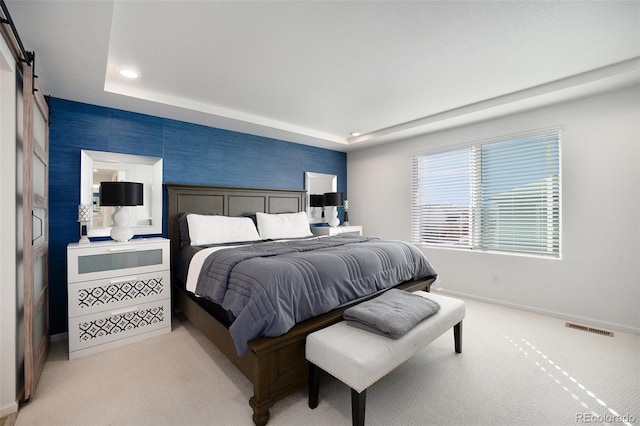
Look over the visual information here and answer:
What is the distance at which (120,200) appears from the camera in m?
2.75

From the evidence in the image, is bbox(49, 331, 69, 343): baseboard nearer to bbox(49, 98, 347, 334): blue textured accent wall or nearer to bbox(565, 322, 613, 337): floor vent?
bbox(49, 98, 347, 334): blue textured accent wall

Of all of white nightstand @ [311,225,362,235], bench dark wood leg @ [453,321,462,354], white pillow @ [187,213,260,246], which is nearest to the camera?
bench dark wood leg @ [453,321,462,354]

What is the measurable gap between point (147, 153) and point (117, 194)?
0.82 meters

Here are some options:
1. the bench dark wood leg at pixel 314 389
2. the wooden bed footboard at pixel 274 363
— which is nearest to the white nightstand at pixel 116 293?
the wooden bed footboard at pixel 274 363

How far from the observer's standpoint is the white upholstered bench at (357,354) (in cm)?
151

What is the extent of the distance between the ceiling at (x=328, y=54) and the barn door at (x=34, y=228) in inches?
15.7

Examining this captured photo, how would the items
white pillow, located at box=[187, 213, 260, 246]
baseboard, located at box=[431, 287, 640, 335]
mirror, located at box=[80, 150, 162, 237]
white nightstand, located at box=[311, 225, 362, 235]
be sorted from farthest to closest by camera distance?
white nightstand, located at box=[311, 225, 362, 235], white pillow, located at box=[187, 213, 260, 246], mirror, located at box=[80, 150, 162, 237], baseboard, located at box=[431, 287, 640, 335]

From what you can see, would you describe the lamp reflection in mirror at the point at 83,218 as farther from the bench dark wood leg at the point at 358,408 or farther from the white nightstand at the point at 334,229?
the white nightstand at the point at 334,229

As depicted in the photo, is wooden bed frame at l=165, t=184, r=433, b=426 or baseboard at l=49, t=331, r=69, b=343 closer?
wooden bed frame at l=165, t=184, r=433, b=426

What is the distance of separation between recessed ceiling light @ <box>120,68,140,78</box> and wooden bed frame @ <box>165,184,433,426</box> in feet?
4.09

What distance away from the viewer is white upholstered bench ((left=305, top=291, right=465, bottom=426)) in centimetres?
151

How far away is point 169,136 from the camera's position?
11.6ft

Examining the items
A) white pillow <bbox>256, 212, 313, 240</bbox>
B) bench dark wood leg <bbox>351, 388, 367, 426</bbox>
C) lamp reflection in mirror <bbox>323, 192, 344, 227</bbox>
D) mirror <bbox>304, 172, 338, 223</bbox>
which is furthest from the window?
bench dark wood leg <bbox>351, 388, 367, 426</bbox>

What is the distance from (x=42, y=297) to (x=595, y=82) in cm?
539
